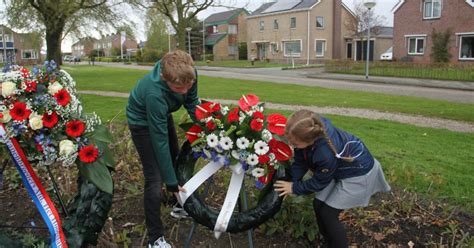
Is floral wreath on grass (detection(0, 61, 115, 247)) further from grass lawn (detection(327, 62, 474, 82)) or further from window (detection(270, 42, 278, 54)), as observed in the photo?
window (detection(270, 42, 278, 54))

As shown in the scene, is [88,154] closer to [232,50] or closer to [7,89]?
[7,89]

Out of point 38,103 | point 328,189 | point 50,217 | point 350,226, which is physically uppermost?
point 38,103

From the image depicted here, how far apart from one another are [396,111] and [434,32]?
23.4 meters

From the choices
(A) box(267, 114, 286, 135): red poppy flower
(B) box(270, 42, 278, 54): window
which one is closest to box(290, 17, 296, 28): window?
(B) box(270, 42, 278, 54): window

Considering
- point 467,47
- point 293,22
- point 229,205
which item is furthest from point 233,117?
point 293,22

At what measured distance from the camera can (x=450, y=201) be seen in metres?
4.03

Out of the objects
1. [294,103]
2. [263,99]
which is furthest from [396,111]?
[263,99]

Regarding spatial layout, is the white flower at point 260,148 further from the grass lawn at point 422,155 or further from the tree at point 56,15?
the tree at point 56,15

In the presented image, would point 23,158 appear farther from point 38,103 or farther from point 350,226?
point 350,226

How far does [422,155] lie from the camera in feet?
19.1

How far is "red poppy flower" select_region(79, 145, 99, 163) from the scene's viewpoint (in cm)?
292

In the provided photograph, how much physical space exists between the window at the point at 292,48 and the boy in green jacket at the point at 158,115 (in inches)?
1627

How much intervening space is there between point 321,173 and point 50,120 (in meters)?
1.82

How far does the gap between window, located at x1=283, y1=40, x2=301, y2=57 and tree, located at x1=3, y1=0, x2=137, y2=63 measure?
2233 cm
